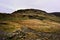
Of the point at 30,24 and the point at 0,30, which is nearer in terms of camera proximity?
the point at 0,30

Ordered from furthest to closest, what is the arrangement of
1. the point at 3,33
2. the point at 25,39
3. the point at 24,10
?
the point at 24,10, the point at 3,33, the point at 25,39

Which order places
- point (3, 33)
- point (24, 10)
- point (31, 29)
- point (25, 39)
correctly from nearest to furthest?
1. point (25, 39)
2. point (3, 33)
3. point (31, 29)
4. point (24, 10)

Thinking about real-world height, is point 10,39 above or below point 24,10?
below

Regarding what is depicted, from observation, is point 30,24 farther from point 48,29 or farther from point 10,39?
point 10,39

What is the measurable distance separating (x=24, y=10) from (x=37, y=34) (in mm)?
14469

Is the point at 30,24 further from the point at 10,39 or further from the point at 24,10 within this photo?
the point at 24,10

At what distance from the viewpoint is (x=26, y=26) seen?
20.8m

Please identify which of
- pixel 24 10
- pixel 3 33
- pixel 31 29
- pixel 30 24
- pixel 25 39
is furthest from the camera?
pixel 24 10

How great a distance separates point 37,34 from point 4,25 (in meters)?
4.52

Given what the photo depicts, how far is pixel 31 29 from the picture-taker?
1992cm

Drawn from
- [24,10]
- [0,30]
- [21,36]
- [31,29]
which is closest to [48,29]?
[31,29]

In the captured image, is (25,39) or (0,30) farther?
(0,30)

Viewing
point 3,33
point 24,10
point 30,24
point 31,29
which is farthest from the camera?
point 24,10

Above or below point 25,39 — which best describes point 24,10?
above
